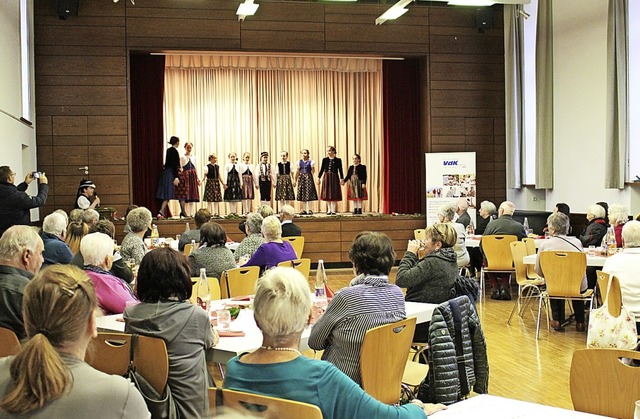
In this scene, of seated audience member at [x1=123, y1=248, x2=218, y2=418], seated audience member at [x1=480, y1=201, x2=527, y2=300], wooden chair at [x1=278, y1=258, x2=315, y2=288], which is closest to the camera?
seated audience member at [x1=123, y1=248, x2=218, y2=418]

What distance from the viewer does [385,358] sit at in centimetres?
331

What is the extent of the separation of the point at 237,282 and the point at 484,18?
10148 mm

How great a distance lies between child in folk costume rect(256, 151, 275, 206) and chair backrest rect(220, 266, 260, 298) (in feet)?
29.3

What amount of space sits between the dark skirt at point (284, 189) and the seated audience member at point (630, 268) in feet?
31.5

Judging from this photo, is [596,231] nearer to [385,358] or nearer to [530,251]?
[530,251]

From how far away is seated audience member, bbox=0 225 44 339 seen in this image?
11.9 feet

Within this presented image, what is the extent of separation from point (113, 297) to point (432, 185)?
9.98 metres

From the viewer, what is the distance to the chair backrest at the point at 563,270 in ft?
22.1

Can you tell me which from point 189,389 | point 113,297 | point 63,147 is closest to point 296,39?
point 63,147

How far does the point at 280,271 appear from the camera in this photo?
2430mm

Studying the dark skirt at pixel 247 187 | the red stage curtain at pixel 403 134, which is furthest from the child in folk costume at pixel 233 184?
the red stage curtain at pixel 403 134

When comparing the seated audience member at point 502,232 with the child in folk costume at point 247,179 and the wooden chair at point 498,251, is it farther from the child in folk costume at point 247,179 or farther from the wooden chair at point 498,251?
the child in folk costume at point 247,179

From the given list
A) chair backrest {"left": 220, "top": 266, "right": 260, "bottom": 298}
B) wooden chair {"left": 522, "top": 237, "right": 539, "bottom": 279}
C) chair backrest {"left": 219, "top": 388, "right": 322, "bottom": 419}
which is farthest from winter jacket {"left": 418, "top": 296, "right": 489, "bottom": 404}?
wooden chair {"left": 522, "top": 237, "right": 539, "bottom": 279}

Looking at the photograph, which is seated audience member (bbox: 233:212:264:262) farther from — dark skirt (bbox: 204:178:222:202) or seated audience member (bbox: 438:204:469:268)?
dark skirt (bbox: 204:178:222:202)
